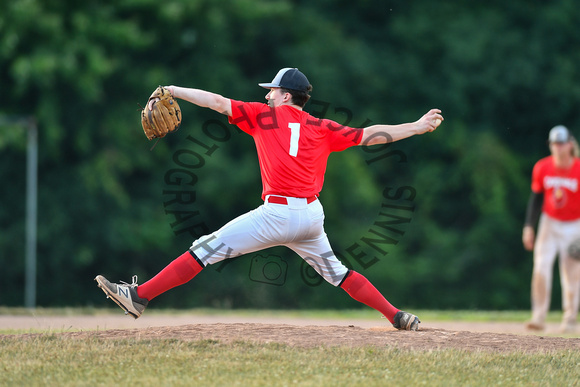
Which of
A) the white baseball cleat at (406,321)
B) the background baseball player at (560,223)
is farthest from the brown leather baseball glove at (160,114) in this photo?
the background baseball player at (560,223)

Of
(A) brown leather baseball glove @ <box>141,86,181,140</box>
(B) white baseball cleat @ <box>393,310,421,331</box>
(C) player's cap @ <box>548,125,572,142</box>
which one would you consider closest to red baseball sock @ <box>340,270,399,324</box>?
(B) white baseball cleat @ <box>393,310,421,331</box>

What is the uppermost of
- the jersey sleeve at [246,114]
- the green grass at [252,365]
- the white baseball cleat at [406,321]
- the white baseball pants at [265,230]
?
the jersey sleeve at [246,114]

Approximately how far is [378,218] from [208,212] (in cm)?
386

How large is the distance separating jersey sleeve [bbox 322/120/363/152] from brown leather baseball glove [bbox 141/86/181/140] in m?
1.16

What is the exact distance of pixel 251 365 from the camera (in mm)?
4879

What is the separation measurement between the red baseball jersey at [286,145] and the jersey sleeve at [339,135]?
0.05 metres

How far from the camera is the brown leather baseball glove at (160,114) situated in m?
5.66

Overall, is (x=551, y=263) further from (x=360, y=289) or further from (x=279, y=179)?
(x=279, y=179)

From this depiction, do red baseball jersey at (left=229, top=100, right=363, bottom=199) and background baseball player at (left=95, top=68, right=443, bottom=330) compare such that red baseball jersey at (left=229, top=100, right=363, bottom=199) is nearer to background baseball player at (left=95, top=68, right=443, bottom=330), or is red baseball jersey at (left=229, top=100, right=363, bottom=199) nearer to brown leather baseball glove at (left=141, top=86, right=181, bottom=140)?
background baseball player at (left=95, top=68, right=443, bottom=330)

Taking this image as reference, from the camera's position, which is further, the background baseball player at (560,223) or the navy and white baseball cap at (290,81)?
the background baseball player at (560,223)

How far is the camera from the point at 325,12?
20.2 m

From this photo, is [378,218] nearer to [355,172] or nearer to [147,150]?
[355,172]

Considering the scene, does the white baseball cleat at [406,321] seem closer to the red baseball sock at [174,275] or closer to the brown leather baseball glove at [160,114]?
the red baseball sock at [174,275]

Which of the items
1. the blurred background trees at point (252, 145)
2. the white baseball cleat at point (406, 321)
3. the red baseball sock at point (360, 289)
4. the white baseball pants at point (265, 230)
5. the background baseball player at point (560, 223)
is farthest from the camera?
the blurred background trees at point (252, 145)
